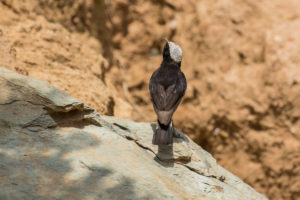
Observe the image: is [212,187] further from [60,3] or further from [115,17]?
[115,17]

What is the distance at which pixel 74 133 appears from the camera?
13.2 ft

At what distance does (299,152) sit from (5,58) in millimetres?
6378

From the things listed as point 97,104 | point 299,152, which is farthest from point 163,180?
point 299,152

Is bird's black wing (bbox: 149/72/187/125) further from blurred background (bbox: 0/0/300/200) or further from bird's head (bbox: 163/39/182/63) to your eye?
blurred background (bbox: 0/0/300/200)

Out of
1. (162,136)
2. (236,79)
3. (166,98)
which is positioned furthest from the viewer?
(236,79)

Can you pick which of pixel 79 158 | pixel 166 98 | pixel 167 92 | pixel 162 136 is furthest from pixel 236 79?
pixel 79 158

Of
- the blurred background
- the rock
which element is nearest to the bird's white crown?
the rock

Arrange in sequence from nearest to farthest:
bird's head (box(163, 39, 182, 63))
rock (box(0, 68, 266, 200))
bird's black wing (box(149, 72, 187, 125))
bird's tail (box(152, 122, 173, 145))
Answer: rock (box(0, 68, 266, 200)) → bird's tail (box(152, 122, 173, 145)) → bird's black wing (box(149, 72, 187, 125)) → bird's head (box(163, 39, 182, 63))

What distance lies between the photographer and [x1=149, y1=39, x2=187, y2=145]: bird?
14.7ft

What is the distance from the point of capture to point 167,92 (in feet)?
16.6

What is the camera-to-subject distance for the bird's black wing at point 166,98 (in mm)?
4700

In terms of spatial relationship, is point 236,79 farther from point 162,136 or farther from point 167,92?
point 162,136

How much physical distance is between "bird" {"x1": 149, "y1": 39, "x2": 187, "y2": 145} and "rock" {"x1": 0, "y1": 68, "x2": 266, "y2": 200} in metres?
0.28

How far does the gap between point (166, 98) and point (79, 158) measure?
1.62 metres
